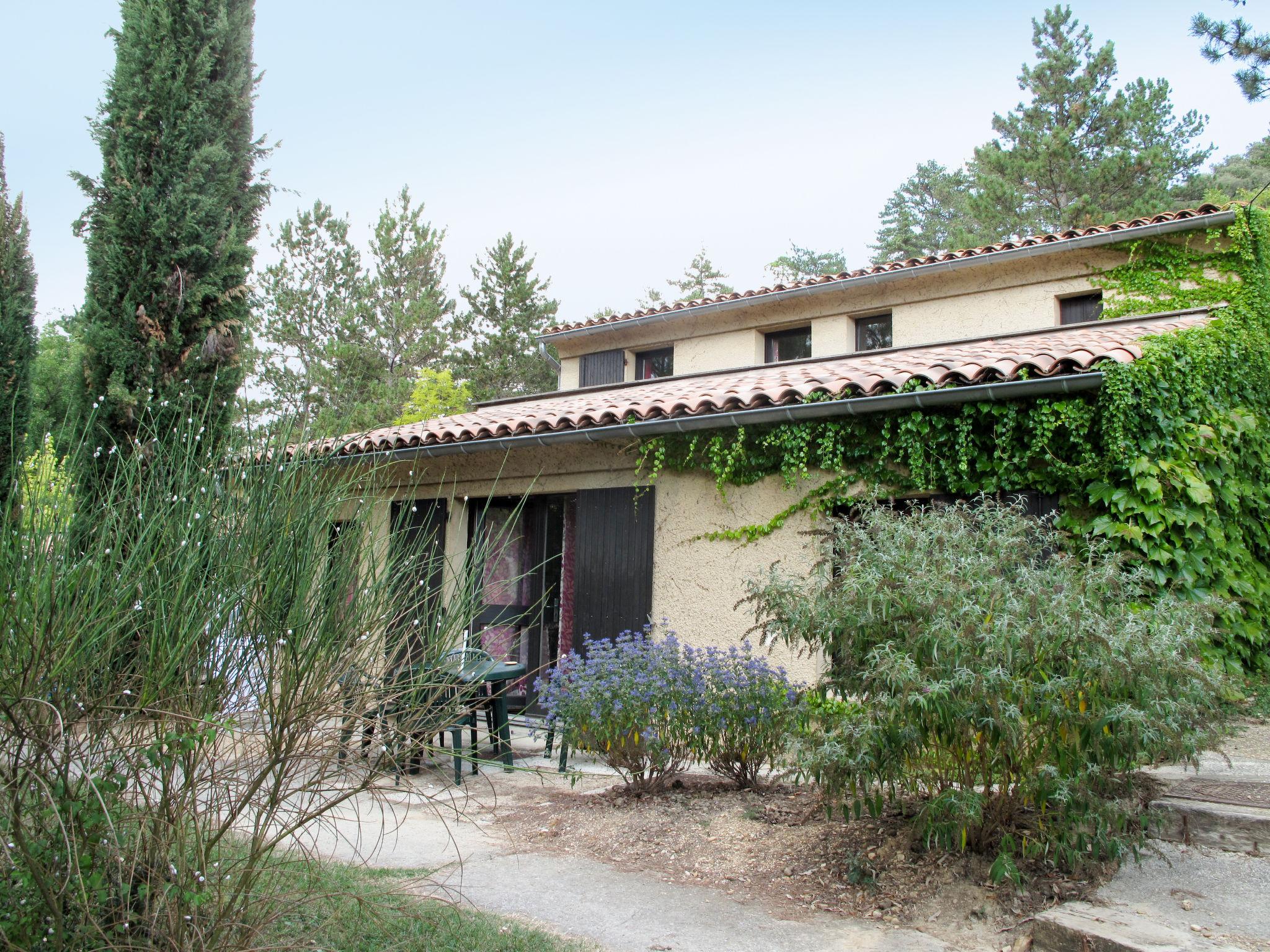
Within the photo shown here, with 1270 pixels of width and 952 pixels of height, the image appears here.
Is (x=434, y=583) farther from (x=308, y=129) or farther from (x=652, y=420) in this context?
(x=308, y=129)

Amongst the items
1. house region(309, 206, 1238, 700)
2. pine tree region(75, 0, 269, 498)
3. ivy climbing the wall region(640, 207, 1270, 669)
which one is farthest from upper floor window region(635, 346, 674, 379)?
pine tree region(75, 0, 269, 498)

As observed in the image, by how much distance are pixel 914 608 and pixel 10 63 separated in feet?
23.6

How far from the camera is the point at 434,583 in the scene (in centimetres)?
902

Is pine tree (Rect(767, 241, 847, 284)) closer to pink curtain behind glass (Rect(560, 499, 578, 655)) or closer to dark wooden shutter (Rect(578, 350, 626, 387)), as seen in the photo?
dark wooden shutter (Rect(578, 350, 626, 387))

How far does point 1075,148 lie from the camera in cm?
2291

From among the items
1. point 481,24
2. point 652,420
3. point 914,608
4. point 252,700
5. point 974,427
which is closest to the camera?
point 252,700

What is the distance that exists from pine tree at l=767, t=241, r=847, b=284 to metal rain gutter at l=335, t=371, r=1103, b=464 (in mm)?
32527

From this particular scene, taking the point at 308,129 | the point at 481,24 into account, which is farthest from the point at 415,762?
the point at 481,24

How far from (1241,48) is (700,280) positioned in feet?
109

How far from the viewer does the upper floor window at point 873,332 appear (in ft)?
43.0

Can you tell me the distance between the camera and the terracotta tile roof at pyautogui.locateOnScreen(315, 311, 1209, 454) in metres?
6.45

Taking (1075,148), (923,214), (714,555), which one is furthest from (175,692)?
(923,214)

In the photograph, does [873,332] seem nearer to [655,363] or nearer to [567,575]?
[655,363]

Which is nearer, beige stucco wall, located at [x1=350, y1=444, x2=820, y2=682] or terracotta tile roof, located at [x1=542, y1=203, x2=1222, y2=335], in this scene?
beige stucco wall, located at [x1=350, y1=444, x2=820, y2=682]
